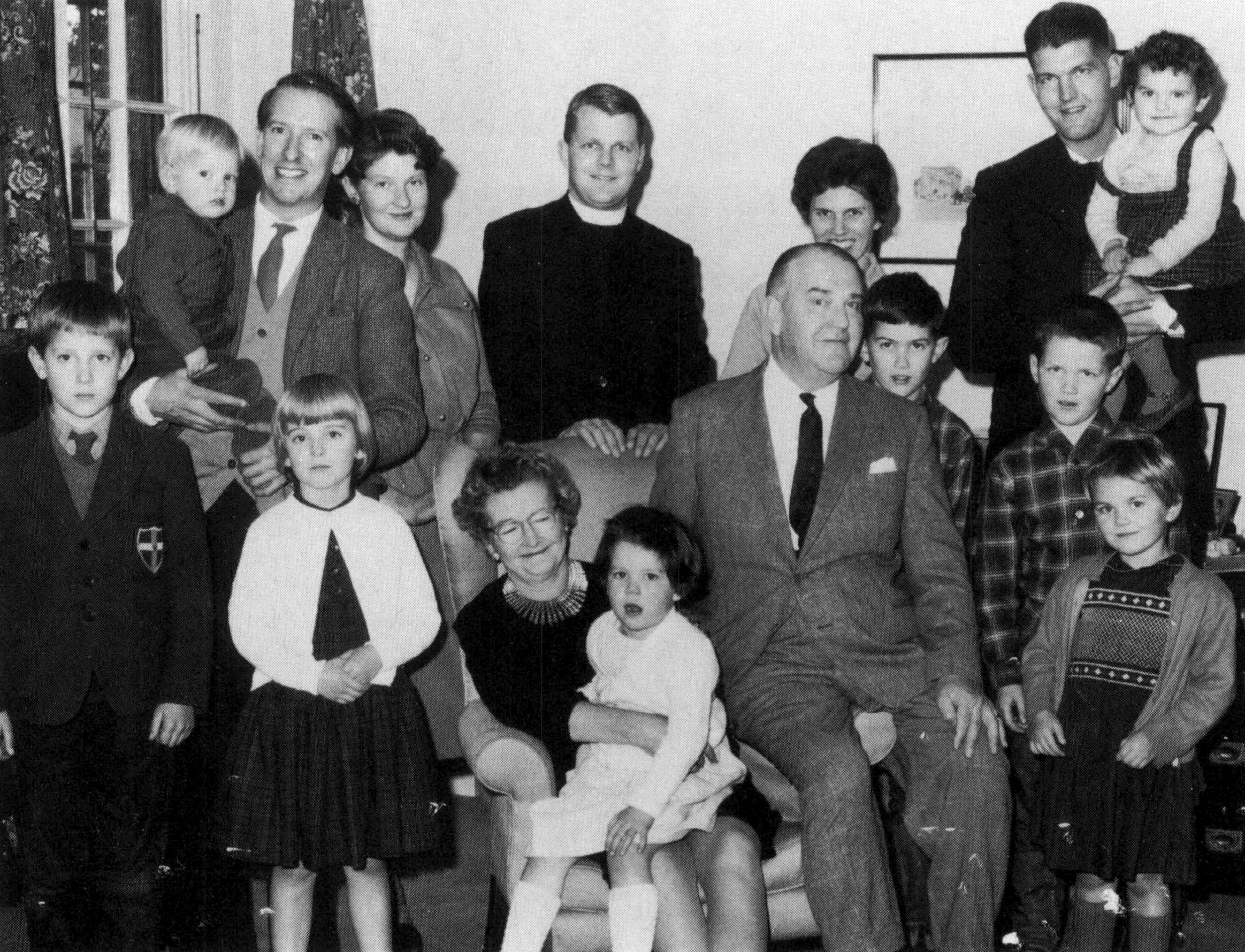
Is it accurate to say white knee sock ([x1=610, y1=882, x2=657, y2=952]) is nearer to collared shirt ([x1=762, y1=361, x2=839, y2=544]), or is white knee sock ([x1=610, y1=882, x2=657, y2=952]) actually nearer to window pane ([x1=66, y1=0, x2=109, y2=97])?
collared shirt ([x1=762, y1=361, x2=839, y2=544])

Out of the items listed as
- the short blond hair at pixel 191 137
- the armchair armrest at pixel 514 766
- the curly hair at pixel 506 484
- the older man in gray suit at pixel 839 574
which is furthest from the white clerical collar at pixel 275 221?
the armchair armrest at pixel 514 766

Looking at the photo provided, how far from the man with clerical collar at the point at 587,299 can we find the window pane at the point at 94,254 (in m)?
1.29

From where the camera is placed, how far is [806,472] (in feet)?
11.5

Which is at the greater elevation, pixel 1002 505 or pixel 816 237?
pixel 816 237

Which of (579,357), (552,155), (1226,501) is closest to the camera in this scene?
(579,357)

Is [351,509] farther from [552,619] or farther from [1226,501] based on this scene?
[1226,501]

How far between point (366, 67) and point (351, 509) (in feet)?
7.07

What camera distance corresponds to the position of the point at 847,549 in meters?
3.48

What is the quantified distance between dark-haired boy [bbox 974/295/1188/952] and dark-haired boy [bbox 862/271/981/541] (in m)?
0.19

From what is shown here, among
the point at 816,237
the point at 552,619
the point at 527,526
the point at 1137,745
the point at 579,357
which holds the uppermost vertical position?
the point at 816,237

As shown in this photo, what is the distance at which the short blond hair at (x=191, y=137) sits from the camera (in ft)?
11.8

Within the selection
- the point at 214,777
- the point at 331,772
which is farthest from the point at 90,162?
the point at 331,772

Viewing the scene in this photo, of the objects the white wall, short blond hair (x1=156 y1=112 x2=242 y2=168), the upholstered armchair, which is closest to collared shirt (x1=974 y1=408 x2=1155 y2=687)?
the upholstered armchair

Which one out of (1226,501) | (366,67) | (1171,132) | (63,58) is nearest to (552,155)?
(366,67)
